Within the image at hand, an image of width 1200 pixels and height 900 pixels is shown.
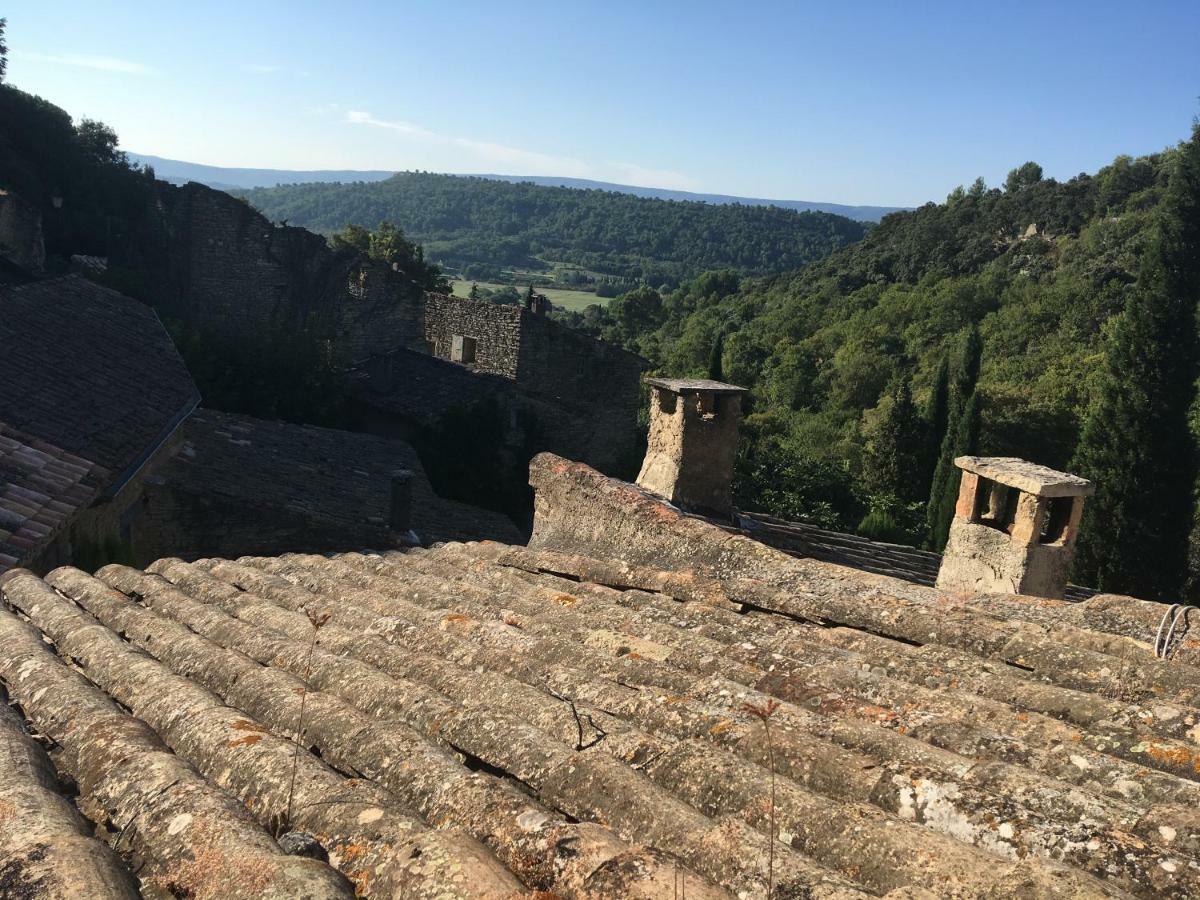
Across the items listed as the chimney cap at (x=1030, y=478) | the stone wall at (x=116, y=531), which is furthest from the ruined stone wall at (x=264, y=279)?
the chimney cap at (x=1030, y=478)

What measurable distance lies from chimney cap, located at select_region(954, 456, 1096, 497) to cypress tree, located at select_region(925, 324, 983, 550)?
11.4m

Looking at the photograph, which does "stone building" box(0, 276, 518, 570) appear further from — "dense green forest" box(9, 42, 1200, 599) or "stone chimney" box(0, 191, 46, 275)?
"stone chimney" box(0, 191, 46, 275)

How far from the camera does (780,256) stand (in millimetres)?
99938

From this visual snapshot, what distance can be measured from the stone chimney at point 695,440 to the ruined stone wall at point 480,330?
13.1 metres

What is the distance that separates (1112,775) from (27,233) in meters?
22.5

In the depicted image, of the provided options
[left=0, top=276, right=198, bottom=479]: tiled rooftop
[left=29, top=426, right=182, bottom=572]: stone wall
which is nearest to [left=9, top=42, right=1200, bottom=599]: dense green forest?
[left=0, top=276, right=198, bottom=479]: tiled rooftop

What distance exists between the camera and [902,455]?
2514cm

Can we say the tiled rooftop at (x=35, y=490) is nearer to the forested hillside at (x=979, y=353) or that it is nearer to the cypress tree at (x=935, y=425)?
the forested hillside at (x=979, y=353)

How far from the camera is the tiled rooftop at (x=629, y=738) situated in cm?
201

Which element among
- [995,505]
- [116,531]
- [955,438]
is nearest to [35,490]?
[116,531]

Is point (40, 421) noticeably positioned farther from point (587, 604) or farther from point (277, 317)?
point (277, 317)

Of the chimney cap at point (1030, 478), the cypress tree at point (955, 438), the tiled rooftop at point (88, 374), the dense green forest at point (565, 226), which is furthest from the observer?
the dense green forest at point (565, 226)

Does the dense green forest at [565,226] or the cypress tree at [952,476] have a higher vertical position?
the dense green forest at [565,226]

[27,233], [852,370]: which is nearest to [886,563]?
[27,233]
